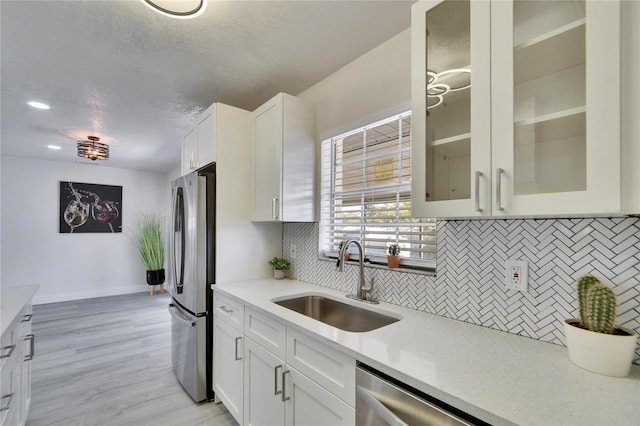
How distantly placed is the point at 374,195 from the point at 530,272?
3.22ft

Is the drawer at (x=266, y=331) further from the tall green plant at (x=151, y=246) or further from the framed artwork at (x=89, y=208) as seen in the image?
the framed artwork at (x=89, y=208)

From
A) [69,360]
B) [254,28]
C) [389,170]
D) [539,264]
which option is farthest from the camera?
[69,360]

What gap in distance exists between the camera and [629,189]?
78 centimetres

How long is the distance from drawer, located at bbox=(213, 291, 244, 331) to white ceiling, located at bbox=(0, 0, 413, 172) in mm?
1666

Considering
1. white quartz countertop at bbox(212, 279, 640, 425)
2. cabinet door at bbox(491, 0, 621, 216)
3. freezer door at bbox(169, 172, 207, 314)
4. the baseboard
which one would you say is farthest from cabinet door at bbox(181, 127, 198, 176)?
the baseboard

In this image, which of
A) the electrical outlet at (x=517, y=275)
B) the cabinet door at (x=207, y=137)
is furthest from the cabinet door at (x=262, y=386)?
the cabinet door at (x=207, y=137)

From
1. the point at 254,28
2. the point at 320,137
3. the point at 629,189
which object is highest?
the point at 254,28

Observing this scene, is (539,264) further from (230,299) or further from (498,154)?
(230,299)

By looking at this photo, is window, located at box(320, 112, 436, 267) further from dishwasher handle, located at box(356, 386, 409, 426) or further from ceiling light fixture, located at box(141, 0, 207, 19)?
ceiling light fixture, located at box(141, 0, 207, 19)

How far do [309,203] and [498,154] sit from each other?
1.44m

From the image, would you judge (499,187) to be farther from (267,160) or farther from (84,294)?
(84,294)

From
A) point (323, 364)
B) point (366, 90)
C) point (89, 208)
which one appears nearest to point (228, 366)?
point (323, 364)

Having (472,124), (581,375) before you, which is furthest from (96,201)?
(581,375)

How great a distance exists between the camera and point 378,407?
0.97 meters
